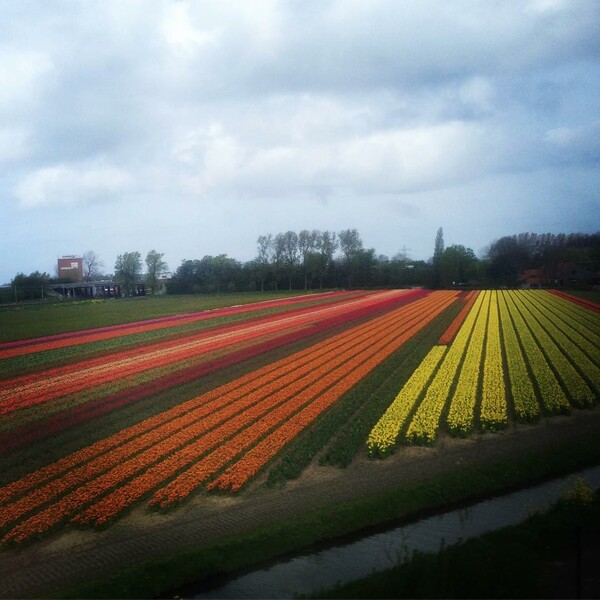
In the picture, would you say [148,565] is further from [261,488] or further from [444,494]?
[444,494]

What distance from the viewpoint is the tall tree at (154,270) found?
1474 cm

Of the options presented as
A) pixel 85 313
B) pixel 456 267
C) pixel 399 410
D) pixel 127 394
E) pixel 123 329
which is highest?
pixel 456 267

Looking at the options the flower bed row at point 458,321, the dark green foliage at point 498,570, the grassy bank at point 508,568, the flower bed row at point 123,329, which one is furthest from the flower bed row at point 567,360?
the flower bed row at point 123,329

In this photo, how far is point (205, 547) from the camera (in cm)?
806

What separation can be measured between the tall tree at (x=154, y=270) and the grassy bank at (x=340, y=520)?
26.3 feet

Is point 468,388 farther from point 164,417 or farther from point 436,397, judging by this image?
point 164,417

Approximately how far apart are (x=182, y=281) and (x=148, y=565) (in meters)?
9.13

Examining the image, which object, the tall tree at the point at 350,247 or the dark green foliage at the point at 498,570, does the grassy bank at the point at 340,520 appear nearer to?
the dark green foliage at the point at 498,570

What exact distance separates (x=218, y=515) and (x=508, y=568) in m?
4.04

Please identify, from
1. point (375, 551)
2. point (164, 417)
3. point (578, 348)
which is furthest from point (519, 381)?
point (164, 417)

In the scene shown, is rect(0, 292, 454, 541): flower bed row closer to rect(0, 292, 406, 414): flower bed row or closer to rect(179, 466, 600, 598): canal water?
rect(0, 292, 406, 414): flower bed row

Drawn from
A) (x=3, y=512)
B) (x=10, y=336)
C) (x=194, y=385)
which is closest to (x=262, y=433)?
(x=194, y=385)

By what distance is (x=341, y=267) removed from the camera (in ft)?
62.8

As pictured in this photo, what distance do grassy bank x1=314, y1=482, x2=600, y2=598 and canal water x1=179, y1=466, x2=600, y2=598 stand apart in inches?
15.9
